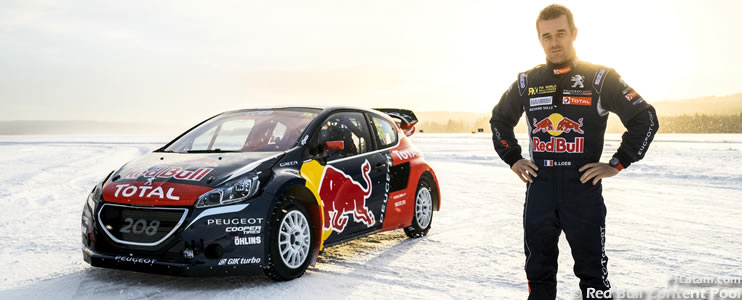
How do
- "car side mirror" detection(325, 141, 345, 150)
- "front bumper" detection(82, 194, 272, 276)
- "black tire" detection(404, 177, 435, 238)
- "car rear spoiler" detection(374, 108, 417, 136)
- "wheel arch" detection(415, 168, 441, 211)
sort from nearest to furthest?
1. "front bumper" detection(82, 194, 272, 276)
2. "car side mirror" detection(325, 141, 345, 150)
3. "black tire" detection(404, 177, 435, 238)
4. "wheel arch" detection(415, 168, 441, 211)
5. "car rear spoiler" detection(374, 108, 417, 136)

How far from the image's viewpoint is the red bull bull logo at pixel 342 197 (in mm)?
5379

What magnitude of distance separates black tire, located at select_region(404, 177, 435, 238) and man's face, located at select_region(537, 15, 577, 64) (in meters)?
3.64

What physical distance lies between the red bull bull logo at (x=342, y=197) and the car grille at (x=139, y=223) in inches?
49.8

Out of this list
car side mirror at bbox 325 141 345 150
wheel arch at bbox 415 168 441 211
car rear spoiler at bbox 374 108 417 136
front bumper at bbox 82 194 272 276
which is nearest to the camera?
front bumper at bbox 82 194 272 276

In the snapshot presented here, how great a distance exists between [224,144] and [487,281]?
259 centimetres

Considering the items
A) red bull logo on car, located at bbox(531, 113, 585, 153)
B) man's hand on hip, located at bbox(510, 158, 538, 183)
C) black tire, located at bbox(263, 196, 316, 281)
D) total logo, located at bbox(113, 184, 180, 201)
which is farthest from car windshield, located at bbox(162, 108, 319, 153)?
red bull logo on car, located at bbox(531, 113, 585, 153)

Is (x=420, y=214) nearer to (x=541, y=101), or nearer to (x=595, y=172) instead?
(x=541, y=101)

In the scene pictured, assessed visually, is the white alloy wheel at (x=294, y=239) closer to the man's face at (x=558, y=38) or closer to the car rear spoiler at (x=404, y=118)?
the man's face at (x=558, y=38)

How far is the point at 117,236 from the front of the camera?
15.5ft

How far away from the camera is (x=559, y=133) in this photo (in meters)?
3.40

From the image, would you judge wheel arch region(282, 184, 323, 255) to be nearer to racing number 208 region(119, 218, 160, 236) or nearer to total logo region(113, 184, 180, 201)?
total logo region(113, 184, 180, 201)

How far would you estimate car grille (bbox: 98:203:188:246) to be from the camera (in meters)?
4.55

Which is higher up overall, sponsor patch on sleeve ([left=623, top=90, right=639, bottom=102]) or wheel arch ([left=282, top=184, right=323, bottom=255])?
sponsor patch on sleeve ([left=623, top=90, right=639, bottom=102])

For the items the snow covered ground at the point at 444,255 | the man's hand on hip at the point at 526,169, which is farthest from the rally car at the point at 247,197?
the man's hand on hip at the point at 526,169
